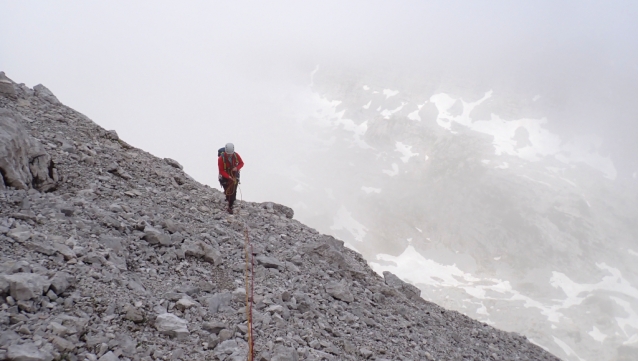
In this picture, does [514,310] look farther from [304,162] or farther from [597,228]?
[304,162]

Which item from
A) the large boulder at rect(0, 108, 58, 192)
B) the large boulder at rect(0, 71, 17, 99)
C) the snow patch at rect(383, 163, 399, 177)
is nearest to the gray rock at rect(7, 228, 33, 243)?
the large boulder at rect(0, 108, 58, 192)

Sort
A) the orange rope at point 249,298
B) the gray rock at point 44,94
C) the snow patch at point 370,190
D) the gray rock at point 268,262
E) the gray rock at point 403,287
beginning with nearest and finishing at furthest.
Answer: the orange rope at point 249,298
the gray rock at point 268,262
the gray rock at point 403,287
the gray rock at point 44,94
the snow patch at point 370,190

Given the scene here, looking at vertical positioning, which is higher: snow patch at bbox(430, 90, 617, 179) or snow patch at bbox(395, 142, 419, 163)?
snow patch at bbox(430, 90, 617, 179)

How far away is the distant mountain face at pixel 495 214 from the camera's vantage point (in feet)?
292

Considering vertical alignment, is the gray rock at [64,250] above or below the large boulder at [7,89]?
below

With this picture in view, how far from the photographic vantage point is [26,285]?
4.25 meters

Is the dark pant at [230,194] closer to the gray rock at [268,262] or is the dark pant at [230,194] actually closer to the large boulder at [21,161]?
the gray rock at [268,262]

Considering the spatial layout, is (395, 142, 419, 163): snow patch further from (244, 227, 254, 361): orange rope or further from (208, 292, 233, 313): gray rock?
(208, 292, 233, 313): gray rock

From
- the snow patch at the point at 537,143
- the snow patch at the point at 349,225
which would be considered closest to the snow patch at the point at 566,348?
the snow patch at the point at 349,225

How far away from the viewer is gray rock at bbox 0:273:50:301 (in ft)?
13.5

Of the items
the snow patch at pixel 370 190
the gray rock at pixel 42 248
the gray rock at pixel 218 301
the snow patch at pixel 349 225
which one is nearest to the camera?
the gray rock at pixel 42 248

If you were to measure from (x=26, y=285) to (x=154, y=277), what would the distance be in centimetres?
215

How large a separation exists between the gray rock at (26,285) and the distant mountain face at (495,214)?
317ft

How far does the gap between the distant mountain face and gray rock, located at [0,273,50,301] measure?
96.5 m
